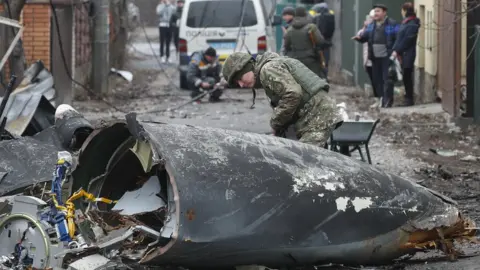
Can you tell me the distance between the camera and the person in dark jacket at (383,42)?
17.9 meters

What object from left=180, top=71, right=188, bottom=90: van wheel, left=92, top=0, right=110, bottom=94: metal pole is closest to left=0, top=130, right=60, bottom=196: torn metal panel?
left=92, top=0, right=110, bottom=94: metal pole

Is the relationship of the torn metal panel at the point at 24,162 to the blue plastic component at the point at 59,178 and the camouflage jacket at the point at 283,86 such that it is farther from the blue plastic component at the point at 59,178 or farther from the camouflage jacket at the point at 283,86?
the camouflage jacket at the point at 283,86

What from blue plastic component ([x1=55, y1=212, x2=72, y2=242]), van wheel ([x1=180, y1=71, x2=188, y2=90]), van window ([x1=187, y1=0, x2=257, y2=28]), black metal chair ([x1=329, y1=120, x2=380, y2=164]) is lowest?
van wheel ([x1=180, y1=71, x2=188, y2=90])

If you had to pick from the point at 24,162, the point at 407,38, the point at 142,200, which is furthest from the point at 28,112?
the point at 407,38

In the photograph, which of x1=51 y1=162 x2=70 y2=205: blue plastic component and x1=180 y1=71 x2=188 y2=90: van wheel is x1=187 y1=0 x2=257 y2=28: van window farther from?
x1=51 y1=162 x2=70 y2=205: blue plastic component

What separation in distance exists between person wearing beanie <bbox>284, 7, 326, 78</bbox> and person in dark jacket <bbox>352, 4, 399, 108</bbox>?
1267mm

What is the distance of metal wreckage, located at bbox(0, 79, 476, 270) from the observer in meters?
6.50

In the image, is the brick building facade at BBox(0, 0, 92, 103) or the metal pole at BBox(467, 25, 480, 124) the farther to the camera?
the brick building facade at BBox(0, 0, 92, 103)

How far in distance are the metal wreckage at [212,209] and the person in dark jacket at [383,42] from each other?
34.0 feet

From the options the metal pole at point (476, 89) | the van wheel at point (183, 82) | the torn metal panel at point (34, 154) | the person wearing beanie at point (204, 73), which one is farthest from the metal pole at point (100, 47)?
the torn metal panel at point (34, 154)

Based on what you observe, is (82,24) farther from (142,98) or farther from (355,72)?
(355,72)

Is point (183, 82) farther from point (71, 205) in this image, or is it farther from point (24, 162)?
point (71, 205)

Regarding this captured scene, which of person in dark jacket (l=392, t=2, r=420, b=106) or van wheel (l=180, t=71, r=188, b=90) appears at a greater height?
person in dark jacket (l=392, t=2, r=420, b=106)

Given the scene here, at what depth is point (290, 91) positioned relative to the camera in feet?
26.5
